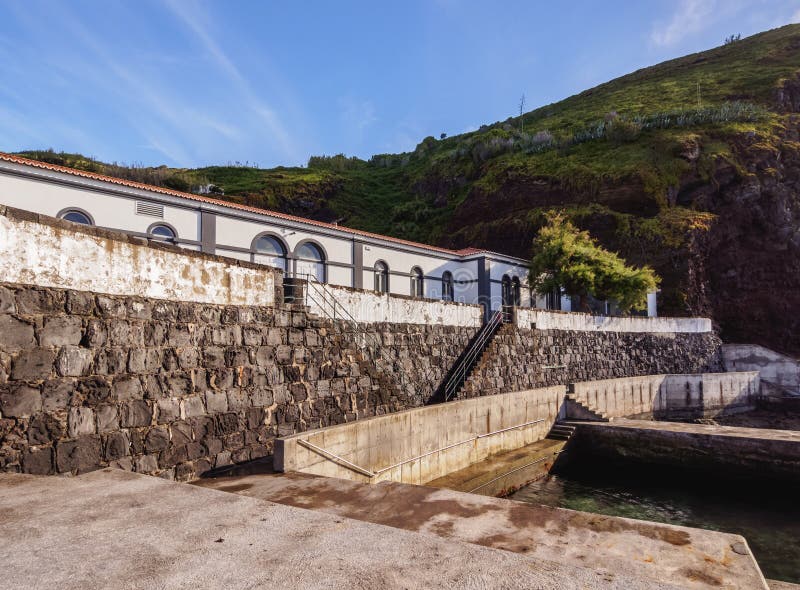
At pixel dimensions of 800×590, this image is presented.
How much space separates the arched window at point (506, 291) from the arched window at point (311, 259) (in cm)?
1153

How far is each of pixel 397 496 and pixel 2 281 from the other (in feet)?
15.2

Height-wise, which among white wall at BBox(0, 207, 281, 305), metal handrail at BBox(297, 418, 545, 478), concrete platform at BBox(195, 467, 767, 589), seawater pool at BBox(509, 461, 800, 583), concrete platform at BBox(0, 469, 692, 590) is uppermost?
white wall at BBox(0, 207, 281, 305)

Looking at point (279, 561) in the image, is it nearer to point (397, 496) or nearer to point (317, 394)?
point (397, 496)

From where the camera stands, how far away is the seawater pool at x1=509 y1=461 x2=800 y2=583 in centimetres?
1052

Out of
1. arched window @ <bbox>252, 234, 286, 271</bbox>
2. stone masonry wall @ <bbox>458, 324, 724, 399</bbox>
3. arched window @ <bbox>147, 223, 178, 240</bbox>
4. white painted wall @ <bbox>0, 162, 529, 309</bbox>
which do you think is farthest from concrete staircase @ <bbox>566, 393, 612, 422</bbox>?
arched window @ <bbox>147, 223, 178, 240</bbox>

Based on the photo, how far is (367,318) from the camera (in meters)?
11.6

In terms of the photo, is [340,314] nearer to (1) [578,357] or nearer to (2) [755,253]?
(1) [578,357]

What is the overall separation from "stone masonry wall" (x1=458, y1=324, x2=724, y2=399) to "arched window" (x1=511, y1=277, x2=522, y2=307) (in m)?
6.47

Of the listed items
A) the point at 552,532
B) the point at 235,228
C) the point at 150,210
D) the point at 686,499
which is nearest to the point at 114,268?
the point at 552,532

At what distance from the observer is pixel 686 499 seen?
504 inches

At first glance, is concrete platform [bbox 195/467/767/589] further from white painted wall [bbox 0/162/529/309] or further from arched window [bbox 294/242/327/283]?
arched window [bbox 294/242/327/283]

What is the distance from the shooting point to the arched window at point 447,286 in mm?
24875

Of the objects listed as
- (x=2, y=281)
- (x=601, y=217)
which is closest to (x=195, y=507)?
(x=2, y=281)

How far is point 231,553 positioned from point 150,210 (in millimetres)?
14674
